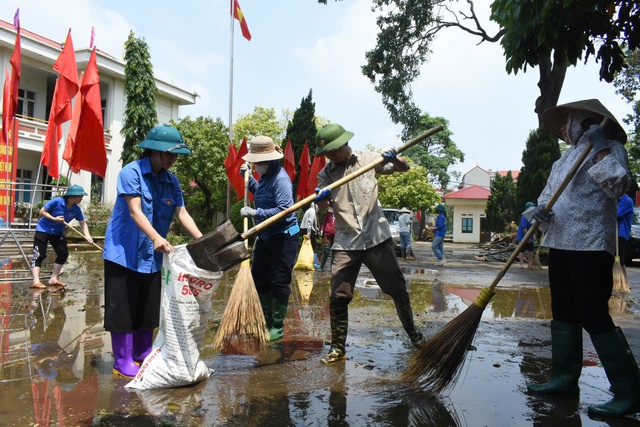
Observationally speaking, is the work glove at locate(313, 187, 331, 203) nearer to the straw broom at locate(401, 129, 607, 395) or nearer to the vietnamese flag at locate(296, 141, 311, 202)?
the straw broom at locate(401, 129, 607, 395)

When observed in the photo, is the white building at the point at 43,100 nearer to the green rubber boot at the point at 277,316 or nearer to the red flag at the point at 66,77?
the red flag at the point at 66,77

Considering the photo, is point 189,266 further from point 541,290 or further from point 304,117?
point 304,117

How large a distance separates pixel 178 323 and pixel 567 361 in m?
2.42

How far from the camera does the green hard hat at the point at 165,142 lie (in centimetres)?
343

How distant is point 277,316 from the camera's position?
4605 mm

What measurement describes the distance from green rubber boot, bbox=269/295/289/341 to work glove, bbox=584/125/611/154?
272 cm

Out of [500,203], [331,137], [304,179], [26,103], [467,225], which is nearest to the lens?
[331,137]

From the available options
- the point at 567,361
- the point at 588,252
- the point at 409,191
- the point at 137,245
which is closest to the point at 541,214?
the point at 588,252

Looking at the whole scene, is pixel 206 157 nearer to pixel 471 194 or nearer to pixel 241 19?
pixel 241 19

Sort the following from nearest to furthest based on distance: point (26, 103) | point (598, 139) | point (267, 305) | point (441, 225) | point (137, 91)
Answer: point (598, 139), point (267, 305), point (441, 225), point (137, 91), point (26, 103)

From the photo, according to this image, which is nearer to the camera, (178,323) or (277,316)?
(178,323)

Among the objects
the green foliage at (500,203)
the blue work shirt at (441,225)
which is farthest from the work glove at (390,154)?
the green foliage at (500,203)

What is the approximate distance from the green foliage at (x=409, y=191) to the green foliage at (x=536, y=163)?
17.1 m

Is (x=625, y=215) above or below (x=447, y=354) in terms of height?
above
